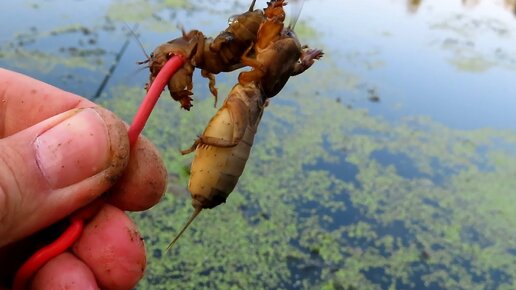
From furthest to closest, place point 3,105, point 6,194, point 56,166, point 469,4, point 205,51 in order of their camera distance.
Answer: point 469,4 → point 3,105 → point 205,51 → point 56,166 → point 6,194

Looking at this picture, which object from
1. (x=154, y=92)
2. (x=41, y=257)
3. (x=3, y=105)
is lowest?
(x=41, y=257)

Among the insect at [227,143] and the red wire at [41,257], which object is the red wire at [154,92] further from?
the red wire at [41,257]

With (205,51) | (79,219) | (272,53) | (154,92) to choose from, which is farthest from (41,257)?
(272,53)

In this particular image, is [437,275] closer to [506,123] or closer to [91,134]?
[506,123]

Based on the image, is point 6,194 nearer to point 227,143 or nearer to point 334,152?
point 227,143

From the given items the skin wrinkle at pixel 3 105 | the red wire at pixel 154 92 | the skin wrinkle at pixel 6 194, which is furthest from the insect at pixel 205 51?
the skin wrinkle at pixel 3 105

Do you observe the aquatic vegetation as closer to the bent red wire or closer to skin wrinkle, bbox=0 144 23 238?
the bent red wire

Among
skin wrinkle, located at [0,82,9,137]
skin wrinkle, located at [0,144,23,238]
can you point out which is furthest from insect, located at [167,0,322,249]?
skin wrinkle, located at [0,82,9,137]

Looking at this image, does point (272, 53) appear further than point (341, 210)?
No
